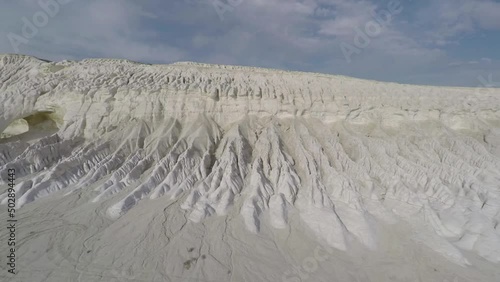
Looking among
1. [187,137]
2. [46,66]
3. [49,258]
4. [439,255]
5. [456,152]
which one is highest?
[46,66]

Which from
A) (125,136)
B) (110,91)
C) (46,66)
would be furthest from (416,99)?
(46,66)

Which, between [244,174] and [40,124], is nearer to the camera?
[244,174]

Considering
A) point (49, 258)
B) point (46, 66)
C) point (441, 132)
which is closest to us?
point (49, 258)

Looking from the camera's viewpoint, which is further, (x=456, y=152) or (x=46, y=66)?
(x=46, y=66)

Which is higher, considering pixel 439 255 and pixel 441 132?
pixel 441 132

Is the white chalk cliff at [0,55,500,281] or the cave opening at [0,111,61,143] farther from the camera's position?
the cave opening at [0,111,61,143]

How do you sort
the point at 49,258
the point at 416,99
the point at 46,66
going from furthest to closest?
1. the point at 46,66
2. the point at 416,99
3. the point at 49,258

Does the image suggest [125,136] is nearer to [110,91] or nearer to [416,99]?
[110,91]

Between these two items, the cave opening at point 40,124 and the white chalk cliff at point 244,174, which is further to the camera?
the cave opening at point 40,124
